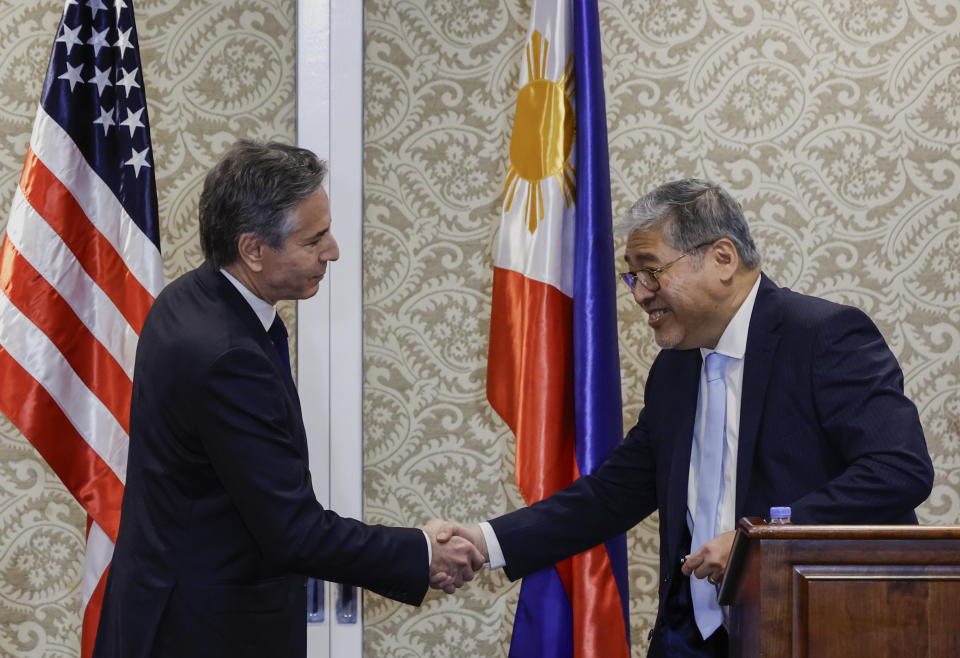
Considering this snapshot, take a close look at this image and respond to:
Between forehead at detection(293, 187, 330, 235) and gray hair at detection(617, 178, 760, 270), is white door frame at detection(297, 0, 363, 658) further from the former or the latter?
gray hair at detection(617, 178, 760, 270)

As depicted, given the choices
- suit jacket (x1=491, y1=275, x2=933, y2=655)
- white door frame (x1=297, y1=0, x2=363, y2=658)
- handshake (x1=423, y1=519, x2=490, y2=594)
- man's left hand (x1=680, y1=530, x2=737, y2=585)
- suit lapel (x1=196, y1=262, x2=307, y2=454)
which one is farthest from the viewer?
white door frame (x1=297, y1=0, x2=363, y2=658)

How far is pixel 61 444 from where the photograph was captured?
117 inches

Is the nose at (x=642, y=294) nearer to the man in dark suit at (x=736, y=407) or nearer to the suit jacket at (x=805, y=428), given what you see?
the man in dark suit at (x=736, y=407)

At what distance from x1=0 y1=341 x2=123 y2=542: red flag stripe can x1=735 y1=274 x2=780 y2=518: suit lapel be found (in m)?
1.80

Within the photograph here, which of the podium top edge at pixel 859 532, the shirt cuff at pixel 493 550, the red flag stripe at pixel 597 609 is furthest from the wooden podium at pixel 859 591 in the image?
the red flag stripe at pixel 597 609

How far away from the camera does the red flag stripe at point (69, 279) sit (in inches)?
118

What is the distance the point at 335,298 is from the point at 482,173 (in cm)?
65

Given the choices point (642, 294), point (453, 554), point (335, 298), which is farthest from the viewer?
point (335, 298)

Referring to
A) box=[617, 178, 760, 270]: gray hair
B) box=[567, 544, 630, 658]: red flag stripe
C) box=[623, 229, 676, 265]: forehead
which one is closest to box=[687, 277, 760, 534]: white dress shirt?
box=[617, 178, 760, 270]: gray hair

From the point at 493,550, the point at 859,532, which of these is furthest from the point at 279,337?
the point at 859,532

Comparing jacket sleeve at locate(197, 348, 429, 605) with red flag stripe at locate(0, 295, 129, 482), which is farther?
red flag stripe at locate(0, 295, 129, 482)

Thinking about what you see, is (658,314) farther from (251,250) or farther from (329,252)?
(251,250)

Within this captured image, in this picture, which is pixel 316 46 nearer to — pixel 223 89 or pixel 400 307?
pixel 223 89

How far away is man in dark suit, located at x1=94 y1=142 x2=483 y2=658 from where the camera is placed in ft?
7.10
